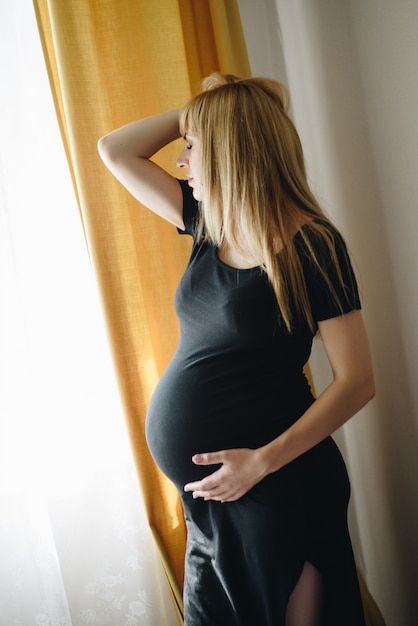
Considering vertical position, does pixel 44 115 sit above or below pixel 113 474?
above

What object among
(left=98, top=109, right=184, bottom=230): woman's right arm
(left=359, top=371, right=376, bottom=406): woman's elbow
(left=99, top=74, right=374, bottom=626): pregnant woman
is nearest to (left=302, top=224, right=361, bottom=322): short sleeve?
(left=99, top=74, right=374, bottom=626): pregnant woman

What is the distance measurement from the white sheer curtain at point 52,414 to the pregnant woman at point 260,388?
1.27ft

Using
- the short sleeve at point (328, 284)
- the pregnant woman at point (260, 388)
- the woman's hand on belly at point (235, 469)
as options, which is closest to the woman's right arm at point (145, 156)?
the pregnant woman at point (260, 388)

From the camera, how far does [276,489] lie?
95 centimetres

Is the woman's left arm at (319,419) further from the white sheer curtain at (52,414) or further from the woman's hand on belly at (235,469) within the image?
the white sheer curtain at (52,414)

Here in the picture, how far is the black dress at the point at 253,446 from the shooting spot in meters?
0.92

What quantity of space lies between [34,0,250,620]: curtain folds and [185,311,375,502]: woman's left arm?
1.54 ft

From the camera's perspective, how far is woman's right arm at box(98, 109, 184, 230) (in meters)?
1.17

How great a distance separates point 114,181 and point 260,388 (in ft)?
2.22

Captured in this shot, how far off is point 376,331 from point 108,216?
777 mm

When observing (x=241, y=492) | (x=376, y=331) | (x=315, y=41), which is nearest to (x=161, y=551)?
(x=241, y=492)

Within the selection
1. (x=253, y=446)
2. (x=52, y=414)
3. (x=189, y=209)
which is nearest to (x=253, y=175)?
(x=189, y=209)

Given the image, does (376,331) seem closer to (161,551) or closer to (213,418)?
(213,418)

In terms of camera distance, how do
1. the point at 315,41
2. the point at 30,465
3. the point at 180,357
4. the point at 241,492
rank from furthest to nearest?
the point at 315,41, the point at 30,465, the point at 180,357, the point at 241,492
